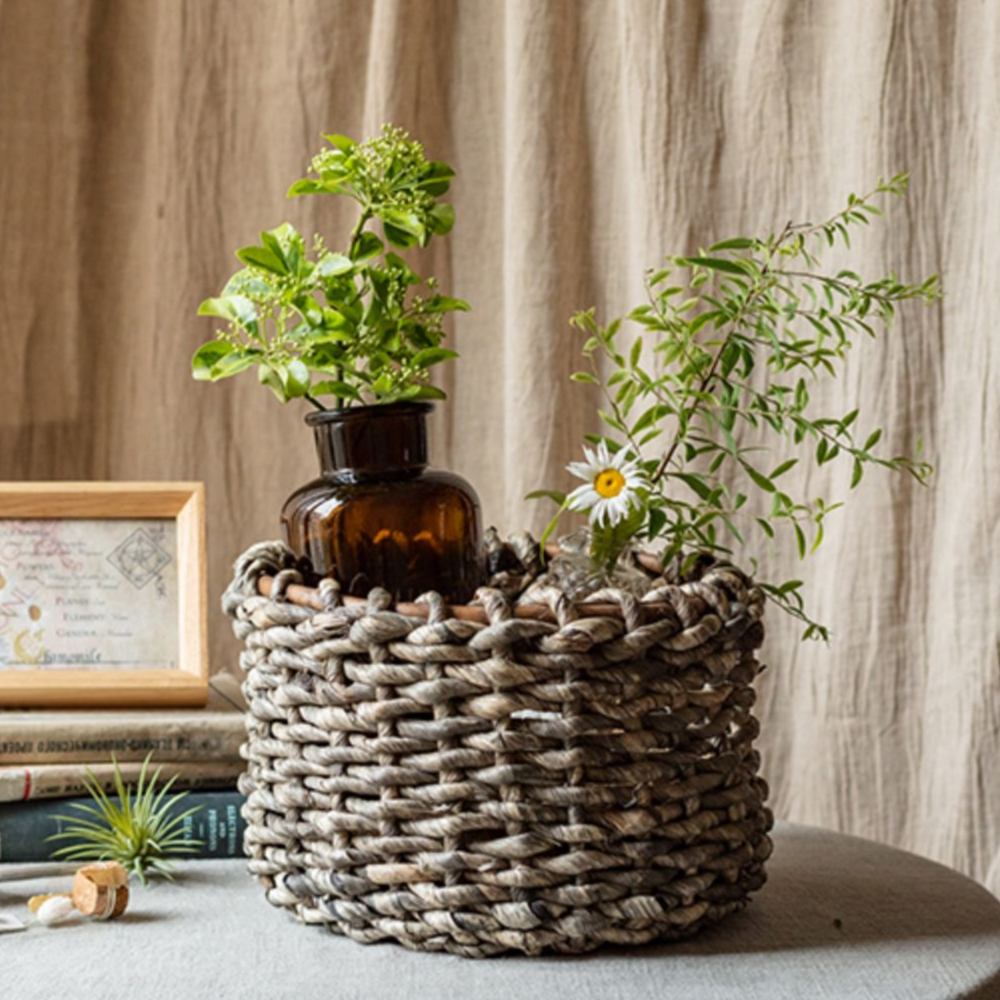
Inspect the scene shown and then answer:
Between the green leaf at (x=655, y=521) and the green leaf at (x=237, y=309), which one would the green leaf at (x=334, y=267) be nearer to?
the green leaf at (x=237, y=309)

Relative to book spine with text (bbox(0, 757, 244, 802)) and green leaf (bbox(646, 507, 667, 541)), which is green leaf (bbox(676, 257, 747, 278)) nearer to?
green leaf (bbox(646, 507, 667, 541))

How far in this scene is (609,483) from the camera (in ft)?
2.54

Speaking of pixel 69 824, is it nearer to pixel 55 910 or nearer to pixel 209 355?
pixel 55 910

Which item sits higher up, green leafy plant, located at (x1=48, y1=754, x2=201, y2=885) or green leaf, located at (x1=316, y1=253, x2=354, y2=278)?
green leaf, located at (x1=316, y1=253, x2=354, y2=278)

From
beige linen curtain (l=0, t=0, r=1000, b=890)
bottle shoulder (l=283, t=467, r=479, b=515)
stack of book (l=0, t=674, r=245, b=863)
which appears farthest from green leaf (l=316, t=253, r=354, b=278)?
beige linen curtain (l=0, t=0, r=1000, b=890)

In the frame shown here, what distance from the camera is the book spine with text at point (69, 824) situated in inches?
35.5

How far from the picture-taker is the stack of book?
904 mm

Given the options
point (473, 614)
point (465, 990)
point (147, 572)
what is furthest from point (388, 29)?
point (465, 990)

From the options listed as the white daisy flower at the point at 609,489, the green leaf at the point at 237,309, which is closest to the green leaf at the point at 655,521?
the white daisy flower at the point at 609,489

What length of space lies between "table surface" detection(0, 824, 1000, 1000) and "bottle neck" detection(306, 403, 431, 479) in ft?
0.81

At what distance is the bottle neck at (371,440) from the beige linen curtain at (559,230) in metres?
0.57

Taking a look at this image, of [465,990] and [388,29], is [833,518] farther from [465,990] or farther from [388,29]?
[465,990]

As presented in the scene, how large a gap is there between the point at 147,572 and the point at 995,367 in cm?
73

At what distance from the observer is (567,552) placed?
823 mm
